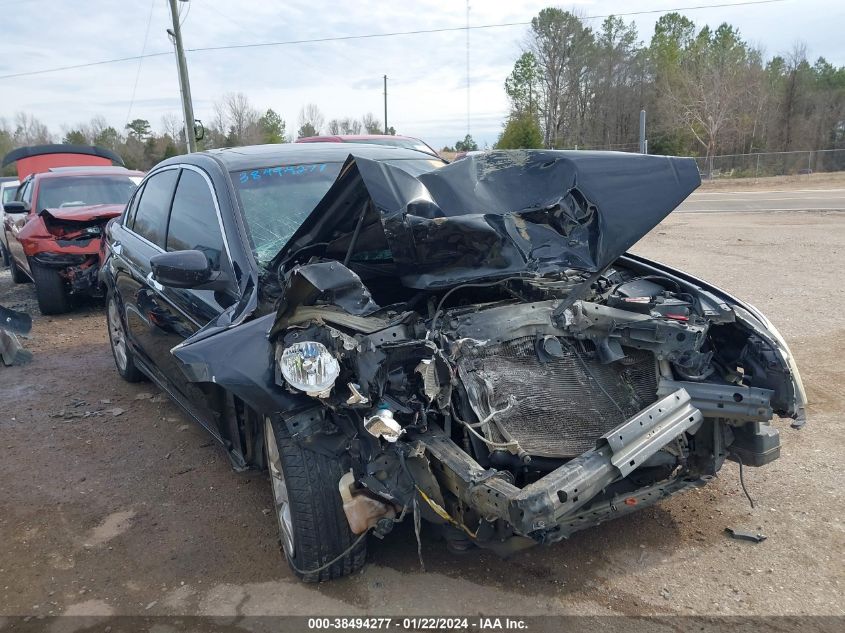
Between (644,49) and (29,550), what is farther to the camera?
(644,49)

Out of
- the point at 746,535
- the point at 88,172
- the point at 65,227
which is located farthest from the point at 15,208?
the point at 746,535

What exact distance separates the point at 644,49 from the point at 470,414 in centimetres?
6302

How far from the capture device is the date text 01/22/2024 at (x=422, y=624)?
8.38 feet

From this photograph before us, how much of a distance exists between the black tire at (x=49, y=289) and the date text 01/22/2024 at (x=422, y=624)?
718 centimetres

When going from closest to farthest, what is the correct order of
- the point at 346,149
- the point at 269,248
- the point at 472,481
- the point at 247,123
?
the point at 472,481 < the point at 269,248 < the point at 346,149 < the point at 247,123

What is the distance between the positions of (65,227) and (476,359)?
713cm

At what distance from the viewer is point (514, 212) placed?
302 cm

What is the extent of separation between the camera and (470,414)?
8.51ft

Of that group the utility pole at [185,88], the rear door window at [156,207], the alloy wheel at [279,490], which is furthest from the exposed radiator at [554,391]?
the utility pole at [185,88]

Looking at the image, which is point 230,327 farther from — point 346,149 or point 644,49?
point 644,49

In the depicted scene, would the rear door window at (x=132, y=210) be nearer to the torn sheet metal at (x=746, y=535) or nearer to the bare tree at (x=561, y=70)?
the torn sheet metal at (x=746, y=535)

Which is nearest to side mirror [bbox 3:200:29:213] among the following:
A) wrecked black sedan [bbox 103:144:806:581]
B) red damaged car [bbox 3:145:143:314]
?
red damaged car [bbox 3:145:143:314]

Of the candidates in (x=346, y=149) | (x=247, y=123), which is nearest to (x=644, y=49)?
(x=247, y=123)

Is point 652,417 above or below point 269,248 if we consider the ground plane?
below
